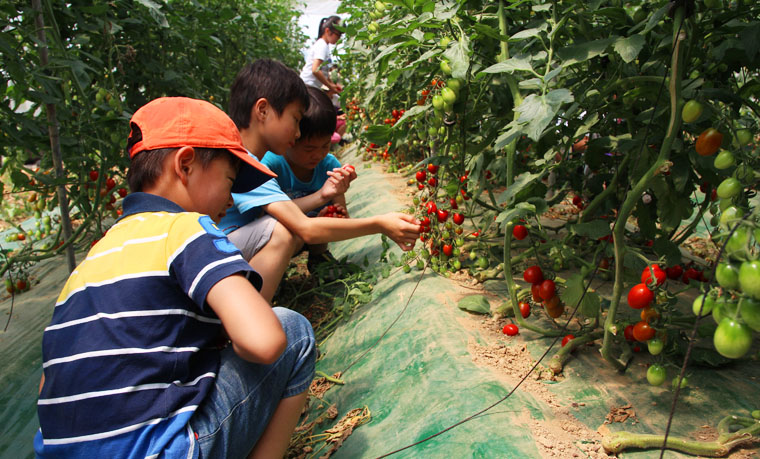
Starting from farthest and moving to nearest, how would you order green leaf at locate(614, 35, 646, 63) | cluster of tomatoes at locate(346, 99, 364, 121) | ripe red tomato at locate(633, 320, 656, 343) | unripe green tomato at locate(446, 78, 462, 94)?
cluster of tomatoes at locate(346, 99, 364, 121), unripe green tomato at locate(446, 78, 462, 94), ripe red tomato at locate(633, 320, 656, 343), green leaf at locate(614, 35, 646, 63)

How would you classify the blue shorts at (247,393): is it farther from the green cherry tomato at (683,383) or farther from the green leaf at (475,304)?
the green cherry tomato at (683,383)

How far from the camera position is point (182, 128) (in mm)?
1022

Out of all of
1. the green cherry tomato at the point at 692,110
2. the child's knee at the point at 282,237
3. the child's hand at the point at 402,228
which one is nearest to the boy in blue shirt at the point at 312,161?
the child's knee at the point at 282,237

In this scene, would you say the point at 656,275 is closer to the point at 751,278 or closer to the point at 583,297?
the point at 583,297

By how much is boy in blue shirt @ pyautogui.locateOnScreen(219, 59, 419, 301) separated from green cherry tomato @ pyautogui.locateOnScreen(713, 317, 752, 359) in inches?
45.2

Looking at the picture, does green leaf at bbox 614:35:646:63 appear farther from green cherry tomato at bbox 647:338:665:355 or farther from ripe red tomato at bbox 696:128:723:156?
green cherry tomato at bbox 647:338:665:355

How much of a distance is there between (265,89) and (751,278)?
5.28 feet

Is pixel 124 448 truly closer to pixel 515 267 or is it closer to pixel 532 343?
pixel 532 343

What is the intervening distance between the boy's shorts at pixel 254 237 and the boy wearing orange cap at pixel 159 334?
2.43 ft

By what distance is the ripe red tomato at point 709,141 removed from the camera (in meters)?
0.89

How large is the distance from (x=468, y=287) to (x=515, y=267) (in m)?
0.20

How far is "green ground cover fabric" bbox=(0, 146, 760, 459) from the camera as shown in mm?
1044

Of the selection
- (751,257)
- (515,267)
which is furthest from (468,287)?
(751,257)

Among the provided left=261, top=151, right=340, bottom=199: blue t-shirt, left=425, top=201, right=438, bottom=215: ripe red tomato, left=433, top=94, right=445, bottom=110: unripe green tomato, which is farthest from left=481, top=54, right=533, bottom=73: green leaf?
left=261, top=151, right=340, bottom=199: blue t-shirt
